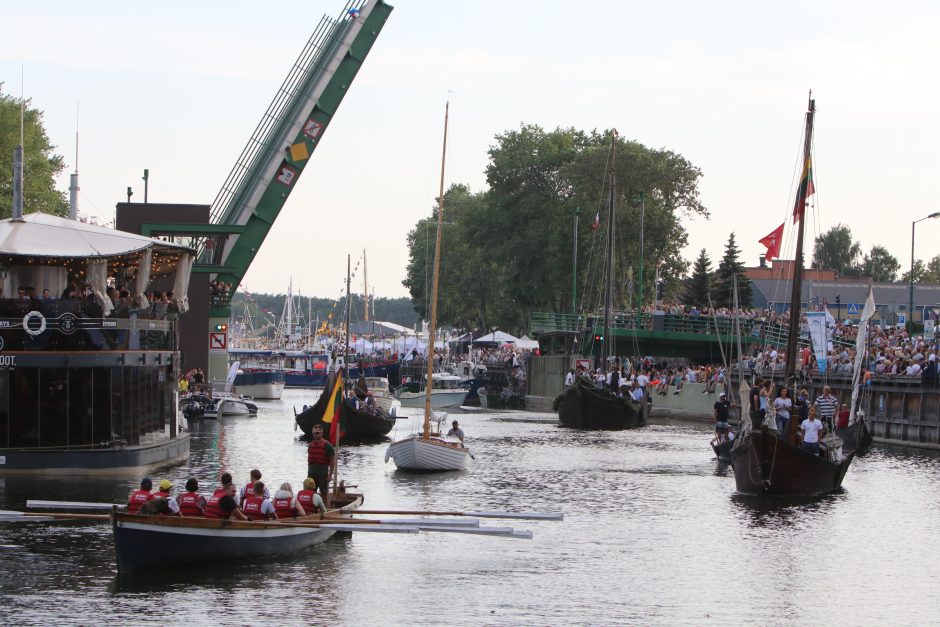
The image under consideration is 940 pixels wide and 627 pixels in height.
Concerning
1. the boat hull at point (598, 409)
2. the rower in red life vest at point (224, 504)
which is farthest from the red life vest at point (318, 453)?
the boat hull at point (598, 409)

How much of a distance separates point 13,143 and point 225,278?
51.8 feet

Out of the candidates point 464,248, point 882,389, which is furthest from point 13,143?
point 464,248

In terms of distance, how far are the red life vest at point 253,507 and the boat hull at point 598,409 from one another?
38592mm

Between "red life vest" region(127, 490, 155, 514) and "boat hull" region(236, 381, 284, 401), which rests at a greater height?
"red life vest" region(127, 490, 155, 514)

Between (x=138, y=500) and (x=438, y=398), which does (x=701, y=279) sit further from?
(x=138, y=500)

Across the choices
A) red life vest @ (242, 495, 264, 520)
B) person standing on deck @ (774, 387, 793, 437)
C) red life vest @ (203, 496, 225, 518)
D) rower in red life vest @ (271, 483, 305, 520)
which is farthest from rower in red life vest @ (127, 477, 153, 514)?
person standing on deck @ (774, 387, 793, 437)

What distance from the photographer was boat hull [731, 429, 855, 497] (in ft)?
96.7

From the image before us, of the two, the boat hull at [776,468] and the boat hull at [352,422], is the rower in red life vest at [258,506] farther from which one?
the boat hull at [352,422]

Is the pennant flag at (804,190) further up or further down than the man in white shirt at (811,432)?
further up

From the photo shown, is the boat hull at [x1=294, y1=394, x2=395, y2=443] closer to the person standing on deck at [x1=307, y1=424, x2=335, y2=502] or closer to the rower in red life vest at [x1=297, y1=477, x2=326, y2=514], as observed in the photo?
the person standing on deck at [x1=307, y1=424, x2=335, y2=502]

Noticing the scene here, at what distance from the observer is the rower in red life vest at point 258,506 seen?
20328 mm

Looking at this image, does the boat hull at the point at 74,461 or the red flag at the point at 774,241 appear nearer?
the boat hull at the point at 74,461

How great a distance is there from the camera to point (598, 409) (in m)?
58.1

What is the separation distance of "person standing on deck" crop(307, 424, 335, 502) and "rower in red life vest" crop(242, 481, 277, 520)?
2160 mm
